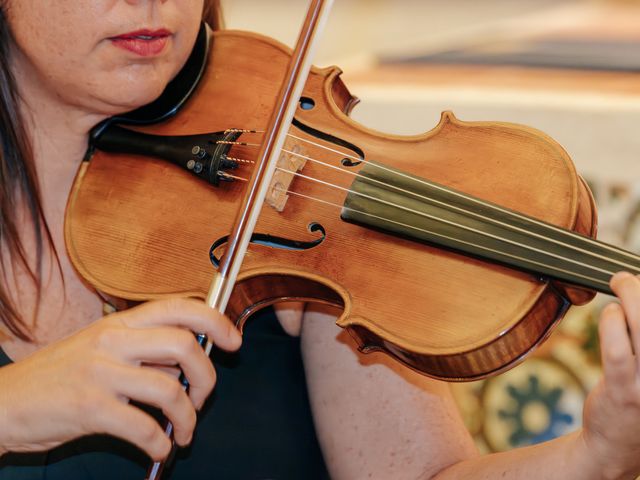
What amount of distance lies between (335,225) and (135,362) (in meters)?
0.27

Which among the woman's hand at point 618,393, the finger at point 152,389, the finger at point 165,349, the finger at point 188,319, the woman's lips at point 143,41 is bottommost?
the finger at point 152,389

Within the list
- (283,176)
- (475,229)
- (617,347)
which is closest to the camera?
(617,347)

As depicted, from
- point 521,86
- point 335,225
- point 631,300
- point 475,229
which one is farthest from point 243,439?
point 521,86

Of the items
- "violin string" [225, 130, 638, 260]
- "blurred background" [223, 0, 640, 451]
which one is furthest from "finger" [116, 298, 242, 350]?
"blurred background" [223, 0, 640, 451]

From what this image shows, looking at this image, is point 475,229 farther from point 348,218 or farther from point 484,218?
point 348,218

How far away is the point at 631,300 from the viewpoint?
0.63 m

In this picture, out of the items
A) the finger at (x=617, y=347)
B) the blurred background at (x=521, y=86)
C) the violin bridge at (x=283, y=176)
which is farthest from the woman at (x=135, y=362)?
the blurred background at (x=521, y=86)

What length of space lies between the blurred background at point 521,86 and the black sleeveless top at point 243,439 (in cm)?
46

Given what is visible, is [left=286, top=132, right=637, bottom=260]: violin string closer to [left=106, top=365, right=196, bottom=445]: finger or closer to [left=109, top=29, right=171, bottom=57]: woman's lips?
[left=109, top=29, right=171, bottom=57]: woman's lips

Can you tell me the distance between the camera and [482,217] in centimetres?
75

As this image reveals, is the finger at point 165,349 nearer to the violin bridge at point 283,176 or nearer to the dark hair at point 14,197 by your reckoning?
the violin bridge at point 283,176

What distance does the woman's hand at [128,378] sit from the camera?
2.16 ft

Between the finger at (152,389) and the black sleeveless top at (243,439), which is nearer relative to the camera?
the finger at (152,389)

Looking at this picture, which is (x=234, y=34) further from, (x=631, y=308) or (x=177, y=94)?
(x=631, y=308)
